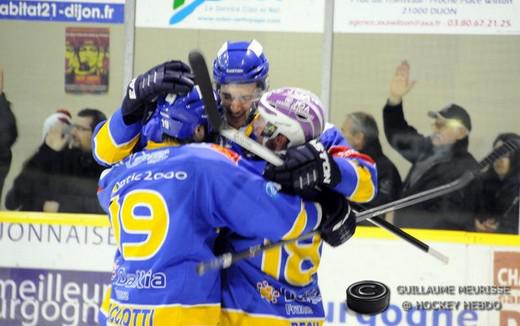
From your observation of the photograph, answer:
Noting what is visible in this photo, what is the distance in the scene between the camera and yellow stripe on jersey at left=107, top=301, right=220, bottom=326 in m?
2.33

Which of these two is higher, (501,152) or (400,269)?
(501,152)

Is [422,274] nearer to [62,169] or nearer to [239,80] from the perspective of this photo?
[239,80]

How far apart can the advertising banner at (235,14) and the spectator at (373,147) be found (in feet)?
1.50

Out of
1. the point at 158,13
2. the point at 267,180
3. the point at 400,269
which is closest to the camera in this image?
the point at 267,180

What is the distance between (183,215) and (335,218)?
0.36m

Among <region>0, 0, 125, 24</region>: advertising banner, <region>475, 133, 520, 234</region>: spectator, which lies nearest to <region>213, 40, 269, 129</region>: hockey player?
<region>475, 133, 520, 234</region>: spectator

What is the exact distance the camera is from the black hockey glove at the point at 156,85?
2.40 metres

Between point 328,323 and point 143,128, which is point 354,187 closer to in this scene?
point 143,128

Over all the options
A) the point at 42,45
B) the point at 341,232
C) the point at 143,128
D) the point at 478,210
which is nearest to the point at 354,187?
the point at 341,232

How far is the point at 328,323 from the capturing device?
3982mm

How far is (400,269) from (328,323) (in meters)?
0.36

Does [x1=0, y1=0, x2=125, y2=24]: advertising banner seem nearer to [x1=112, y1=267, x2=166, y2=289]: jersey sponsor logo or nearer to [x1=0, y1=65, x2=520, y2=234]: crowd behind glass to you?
[x1=0, y1=65, x2=520, y2=234]: crowd behind glass

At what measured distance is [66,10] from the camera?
4.82 meters

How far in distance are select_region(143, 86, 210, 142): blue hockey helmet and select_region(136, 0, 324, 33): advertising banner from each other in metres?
2.28
